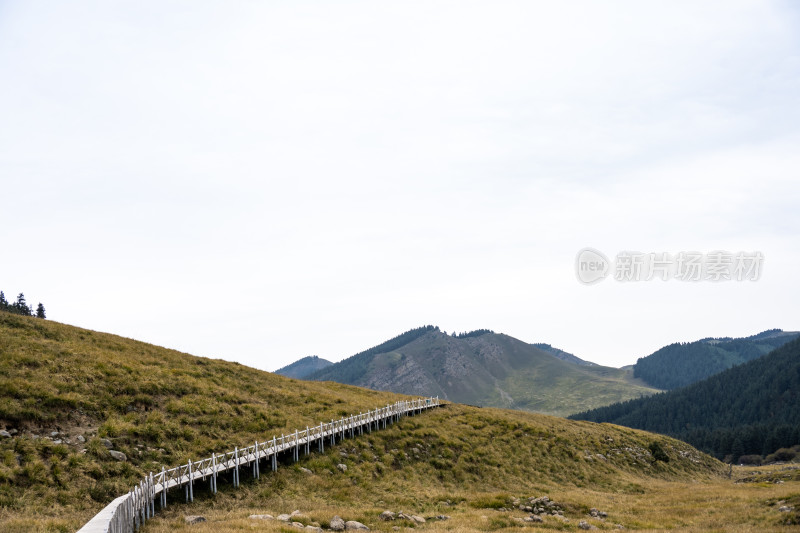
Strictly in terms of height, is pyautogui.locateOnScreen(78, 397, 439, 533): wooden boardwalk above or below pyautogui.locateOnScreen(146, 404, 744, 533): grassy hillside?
above

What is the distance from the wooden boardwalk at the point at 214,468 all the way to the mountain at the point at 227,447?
27.9 inches

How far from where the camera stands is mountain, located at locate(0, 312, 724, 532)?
82.6 feet

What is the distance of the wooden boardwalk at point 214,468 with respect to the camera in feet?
55.0

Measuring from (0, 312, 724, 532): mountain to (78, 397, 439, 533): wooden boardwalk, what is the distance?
71 cm

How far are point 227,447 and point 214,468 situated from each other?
271 inches

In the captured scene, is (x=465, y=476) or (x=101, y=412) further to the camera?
(x=465, y=476)

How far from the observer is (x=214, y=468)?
27.8 m

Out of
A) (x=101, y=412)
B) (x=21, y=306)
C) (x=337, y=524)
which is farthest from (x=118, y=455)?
(x=21, y=306)

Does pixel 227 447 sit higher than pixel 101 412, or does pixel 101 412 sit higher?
pixel 101 412

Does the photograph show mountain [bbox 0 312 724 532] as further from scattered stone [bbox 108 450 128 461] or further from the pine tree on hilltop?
the pine tree on hilltop

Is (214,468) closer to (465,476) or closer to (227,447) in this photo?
(227,447)

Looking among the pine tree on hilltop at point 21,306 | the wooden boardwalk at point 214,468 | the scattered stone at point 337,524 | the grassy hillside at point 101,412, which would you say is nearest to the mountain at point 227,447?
the grassy hillside at point 101,412

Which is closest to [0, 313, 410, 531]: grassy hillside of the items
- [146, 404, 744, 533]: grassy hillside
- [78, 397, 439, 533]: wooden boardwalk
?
[78, 397, 439, 533]: wooden boardwalk

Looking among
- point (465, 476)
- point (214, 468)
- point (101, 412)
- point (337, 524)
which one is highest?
point (101, 412)
